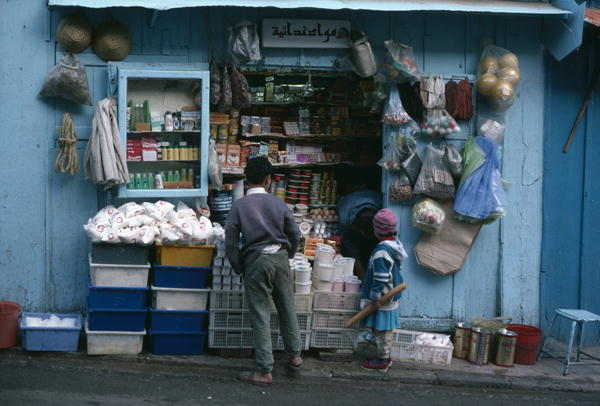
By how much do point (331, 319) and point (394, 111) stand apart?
2289 millimetres

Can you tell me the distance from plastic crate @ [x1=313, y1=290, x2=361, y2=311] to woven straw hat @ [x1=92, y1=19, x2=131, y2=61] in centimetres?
318

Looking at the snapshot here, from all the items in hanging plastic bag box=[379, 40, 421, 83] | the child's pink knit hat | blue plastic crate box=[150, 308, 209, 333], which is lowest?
blue plastic crate box=[150, 308, 209, 333]

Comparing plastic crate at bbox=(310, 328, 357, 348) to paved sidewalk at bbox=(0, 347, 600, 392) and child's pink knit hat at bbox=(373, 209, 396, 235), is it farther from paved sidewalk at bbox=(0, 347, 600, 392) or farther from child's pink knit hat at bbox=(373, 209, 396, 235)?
child's pink knit hat at bbox=(373, 209, 396, 235)

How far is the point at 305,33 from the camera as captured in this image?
848 cm

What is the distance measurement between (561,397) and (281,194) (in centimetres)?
403

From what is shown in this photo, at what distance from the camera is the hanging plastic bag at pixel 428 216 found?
27.6 feet

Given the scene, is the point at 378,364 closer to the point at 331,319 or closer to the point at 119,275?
the point at 331,319

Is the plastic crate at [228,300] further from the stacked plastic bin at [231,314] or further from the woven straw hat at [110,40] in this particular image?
the woven straw hat at [110,40]

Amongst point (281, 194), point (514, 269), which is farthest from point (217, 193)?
point (514, 269)

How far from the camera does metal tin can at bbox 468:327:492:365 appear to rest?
828 cm

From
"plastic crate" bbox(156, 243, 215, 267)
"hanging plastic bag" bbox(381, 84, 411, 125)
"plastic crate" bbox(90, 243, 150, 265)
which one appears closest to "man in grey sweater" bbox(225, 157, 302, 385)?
"plastic crate" bbox(156, 243, 215, 267)

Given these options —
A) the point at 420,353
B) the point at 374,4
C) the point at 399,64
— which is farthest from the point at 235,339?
the point at 374,4

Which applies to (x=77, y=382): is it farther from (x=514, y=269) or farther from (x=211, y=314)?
(x=514, y=269)

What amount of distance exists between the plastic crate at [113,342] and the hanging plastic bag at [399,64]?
3.69m
